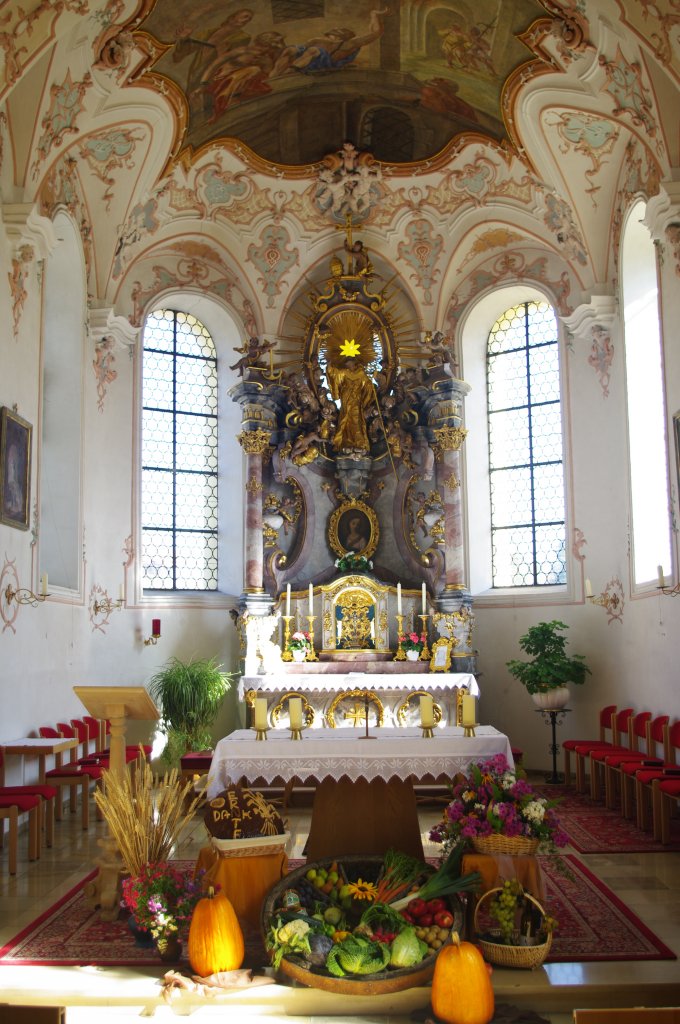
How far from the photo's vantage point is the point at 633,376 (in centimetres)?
1275

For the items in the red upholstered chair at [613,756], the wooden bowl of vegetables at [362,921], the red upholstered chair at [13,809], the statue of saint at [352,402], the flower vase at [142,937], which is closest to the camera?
the wooden bowl of vegetables at [362,921]

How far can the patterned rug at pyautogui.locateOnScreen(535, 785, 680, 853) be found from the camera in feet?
28.8

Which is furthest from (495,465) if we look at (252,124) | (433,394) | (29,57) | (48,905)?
(48,905)

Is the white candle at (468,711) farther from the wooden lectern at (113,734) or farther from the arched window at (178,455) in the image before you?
the arched window at (178,455)

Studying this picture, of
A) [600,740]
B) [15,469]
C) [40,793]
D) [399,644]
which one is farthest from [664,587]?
[15,469]

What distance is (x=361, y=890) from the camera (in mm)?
5961

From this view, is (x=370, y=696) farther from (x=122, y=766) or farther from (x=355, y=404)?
(x=122, y=766)

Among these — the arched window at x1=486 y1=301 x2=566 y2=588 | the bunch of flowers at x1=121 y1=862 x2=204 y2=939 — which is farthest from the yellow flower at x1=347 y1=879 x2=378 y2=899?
the arched window at x1=486 y1=301 x2=566 y2=588

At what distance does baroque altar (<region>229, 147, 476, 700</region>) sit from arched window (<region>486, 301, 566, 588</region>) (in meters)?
1.07

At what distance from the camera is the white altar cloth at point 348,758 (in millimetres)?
6953

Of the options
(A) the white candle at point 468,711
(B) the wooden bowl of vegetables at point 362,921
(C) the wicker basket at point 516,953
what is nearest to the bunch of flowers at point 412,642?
(A) the white candle at point 468,711

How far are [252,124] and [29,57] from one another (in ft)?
16.6

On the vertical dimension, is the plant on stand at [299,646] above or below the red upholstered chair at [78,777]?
above

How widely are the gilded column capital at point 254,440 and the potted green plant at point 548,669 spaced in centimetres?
464
